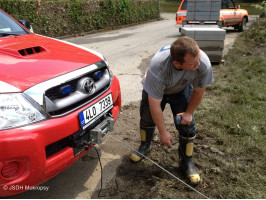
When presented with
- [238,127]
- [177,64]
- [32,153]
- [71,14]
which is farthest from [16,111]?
[71,14]

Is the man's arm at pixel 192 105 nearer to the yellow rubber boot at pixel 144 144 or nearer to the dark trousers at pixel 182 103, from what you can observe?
the dark trousers at pixel 182 103

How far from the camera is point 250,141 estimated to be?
3004 mm

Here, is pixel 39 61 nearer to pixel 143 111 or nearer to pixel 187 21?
pixel 143 111

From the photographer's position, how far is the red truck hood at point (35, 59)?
6.01 feet

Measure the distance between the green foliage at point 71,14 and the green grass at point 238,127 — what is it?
8.55 m

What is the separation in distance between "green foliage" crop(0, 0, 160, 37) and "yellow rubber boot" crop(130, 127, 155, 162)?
31.6 feet

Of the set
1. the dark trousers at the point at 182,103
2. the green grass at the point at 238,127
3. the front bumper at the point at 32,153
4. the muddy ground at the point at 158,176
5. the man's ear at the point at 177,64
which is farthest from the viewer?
the dark trousers at the point at 182,103

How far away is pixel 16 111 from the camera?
5.60ft

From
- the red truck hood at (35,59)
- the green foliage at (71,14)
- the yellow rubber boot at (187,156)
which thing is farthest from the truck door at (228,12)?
the red truck hood at (35,59)

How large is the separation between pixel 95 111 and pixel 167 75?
0.67 metres

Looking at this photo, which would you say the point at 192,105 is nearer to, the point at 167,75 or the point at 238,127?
the point at 167,75

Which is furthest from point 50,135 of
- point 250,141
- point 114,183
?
point 250,141

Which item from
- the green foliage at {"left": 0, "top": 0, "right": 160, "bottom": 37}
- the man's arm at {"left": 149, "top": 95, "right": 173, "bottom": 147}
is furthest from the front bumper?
the green foliage at {"left": 0, "top": 0, "right": 160, "bottom": 37}

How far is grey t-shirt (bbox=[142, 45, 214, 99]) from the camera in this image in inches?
82.9
